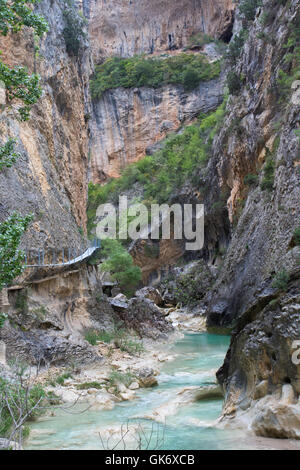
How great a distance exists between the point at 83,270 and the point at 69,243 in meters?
1.58

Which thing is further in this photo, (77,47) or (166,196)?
(166,196)

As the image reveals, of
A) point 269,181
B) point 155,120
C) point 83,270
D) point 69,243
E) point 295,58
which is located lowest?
point 83,270

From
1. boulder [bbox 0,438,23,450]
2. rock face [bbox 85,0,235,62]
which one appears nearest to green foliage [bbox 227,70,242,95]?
boulder [bbox 0,438,23,450]

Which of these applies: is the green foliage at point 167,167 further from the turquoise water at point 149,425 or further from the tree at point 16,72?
the tree at point 16,72

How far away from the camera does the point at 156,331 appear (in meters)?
19.0

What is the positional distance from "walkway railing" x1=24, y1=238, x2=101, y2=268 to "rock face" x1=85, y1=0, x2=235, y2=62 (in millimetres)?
49692

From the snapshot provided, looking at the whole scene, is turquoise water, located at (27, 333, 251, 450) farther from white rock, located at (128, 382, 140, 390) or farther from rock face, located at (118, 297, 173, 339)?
rock face, located at (118, 297, 173, 339)

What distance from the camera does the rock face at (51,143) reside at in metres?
13.5

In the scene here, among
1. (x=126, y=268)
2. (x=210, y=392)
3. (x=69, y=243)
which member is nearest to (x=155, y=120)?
(x=126, y=268)

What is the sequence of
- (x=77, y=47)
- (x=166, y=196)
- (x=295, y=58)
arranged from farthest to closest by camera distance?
(x=166, y=196) < (x=77, y=47) < (x=295, y=58)

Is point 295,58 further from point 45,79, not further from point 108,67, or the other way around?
point 108,67

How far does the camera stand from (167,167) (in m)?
45.1

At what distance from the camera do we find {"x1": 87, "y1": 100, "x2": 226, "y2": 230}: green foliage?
39.5m

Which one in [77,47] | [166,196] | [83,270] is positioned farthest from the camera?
[166,196]
